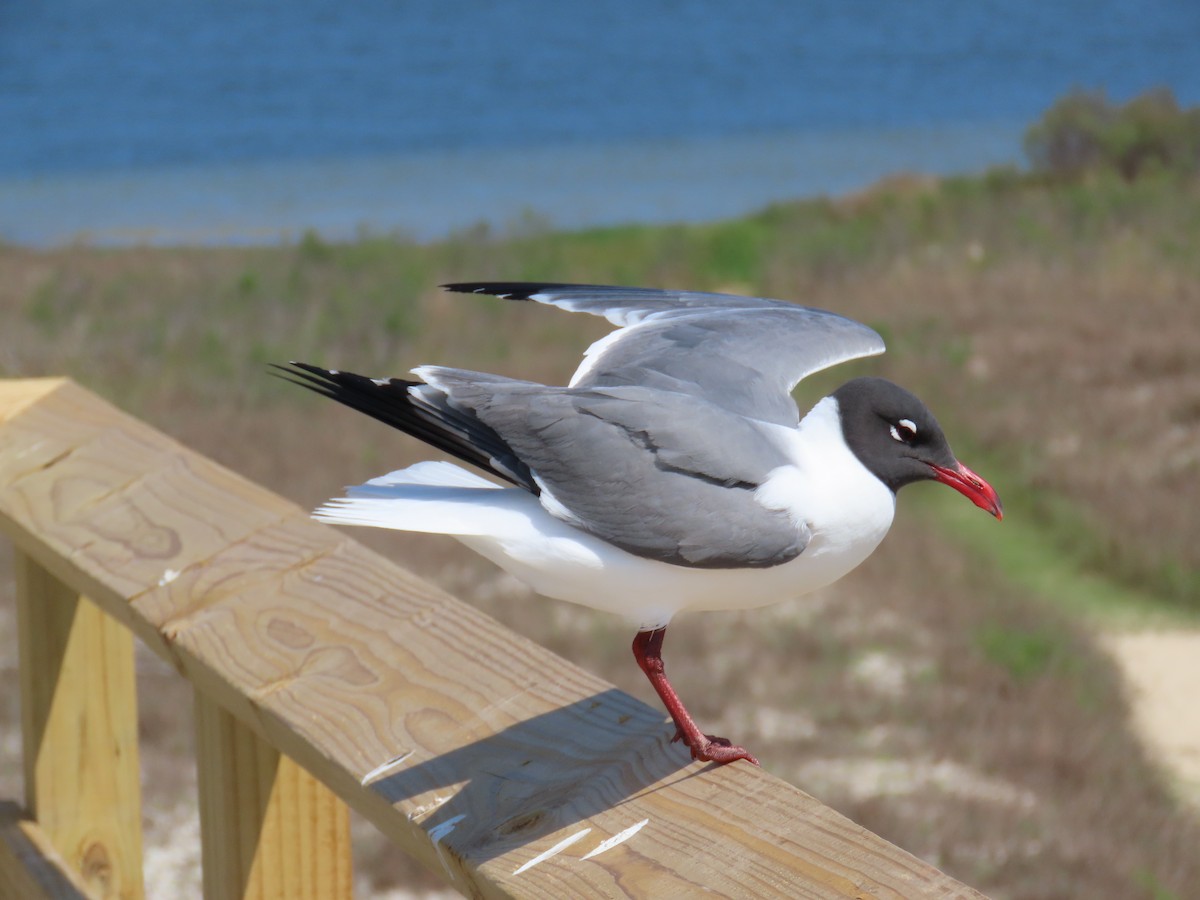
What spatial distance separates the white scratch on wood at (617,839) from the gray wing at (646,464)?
31 cm

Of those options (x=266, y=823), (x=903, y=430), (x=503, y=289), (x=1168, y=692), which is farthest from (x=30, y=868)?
(x=1168, y=692)

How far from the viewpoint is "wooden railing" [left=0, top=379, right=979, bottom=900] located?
1.21 meters

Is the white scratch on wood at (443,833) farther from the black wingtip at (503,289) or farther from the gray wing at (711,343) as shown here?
the black wingtip at (503,289)

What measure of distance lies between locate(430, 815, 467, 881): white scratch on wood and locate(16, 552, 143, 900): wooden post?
0.85m

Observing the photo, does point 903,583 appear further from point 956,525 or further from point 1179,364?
point 1179,364

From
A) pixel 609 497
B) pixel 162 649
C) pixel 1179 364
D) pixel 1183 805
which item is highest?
pixel 609 497

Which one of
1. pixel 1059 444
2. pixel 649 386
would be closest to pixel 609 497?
pixel 649 386

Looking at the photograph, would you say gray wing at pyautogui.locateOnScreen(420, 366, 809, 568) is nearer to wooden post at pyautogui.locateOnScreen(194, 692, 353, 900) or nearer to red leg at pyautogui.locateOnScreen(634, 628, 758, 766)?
red leg at pyautogui.locateOnScreen(634, 628, 758, 766)

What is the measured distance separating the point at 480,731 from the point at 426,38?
4282cm

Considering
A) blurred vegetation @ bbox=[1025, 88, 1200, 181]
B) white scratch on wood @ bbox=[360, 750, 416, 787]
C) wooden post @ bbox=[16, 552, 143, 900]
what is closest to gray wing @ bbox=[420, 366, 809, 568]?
white scratch on wood @ bbox=[360, 750, 416, 787]

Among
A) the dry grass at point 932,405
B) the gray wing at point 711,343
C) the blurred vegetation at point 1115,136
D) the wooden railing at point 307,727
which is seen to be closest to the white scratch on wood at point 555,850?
the wooden railing at point 307,727

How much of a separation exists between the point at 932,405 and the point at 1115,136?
31.2 ft

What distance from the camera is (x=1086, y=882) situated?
426cm

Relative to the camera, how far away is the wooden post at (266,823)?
1.55 metres
